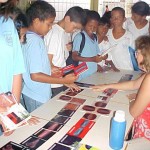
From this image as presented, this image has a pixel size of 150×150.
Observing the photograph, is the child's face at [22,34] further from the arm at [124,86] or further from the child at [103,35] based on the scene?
the child at [103,35]

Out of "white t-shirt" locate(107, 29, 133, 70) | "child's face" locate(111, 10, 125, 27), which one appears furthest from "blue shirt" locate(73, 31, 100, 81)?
"child's face" locate(111, 10, 125, 27)

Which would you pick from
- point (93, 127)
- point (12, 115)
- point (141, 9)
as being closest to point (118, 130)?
point (93, 127)

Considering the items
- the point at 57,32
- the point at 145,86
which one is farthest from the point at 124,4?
the point at 145,86

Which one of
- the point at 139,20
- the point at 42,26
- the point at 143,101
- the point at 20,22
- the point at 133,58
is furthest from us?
the point at 139,20

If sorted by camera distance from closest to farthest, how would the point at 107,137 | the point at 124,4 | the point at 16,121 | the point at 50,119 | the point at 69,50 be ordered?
1. the point at 16,121
2. the point at 107,137
3. the point at 50,119
4. the point at 69,50
5. the point at 124,4

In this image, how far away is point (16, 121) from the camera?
44.4 inches

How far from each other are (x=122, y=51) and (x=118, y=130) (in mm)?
1899

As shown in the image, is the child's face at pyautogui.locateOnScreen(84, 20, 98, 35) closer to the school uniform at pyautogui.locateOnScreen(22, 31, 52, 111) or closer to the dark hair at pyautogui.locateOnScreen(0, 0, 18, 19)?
the school uniform at pyautogui.locateOnScreen(22, 31, 52, 111)

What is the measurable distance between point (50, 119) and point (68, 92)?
0.54m

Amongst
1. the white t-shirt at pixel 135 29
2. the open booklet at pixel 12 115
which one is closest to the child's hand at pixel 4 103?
the open booklet at pixel 12 115

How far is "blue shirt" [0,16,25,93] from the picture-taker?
4.13 ft

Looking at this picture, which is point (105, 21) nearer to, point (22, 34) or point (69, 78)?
point (69, 78)

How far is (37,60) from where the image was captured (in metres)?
1.66

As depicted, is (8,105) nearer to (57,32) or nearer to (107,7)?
(57,32)
